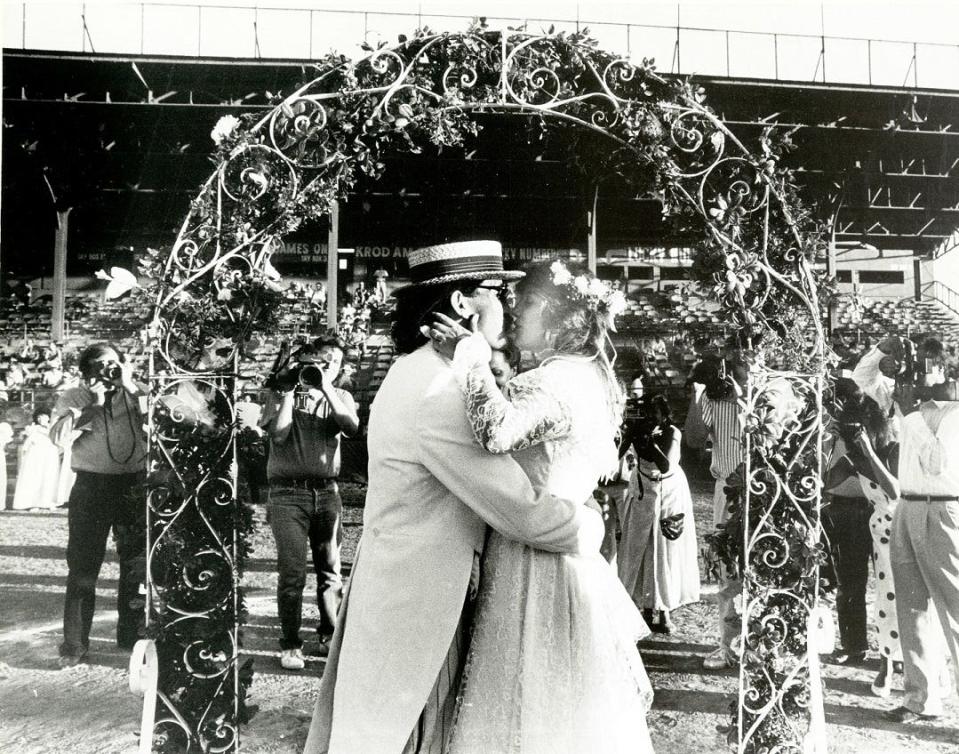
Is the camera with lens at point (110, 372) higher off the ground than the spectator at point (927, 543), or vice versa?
the camera with lens at point (110, 372)

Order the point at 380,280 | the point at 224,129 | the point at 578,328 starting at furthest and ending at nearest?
the point at 380,280, the point at 224,129, the point at 578,328

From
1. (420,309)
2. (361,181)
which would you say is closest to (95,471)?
(420,309)

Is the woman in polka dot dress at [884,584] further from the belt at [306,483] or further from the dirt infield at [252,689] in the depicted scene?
the belt at [306,483]

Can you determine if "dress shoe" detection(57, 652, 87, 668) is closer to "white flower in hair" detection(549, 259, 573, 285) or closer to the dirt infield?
the dirt infield

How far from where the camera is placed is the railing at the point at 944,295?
5.64 metres

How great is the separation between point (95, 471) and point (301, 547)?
1.30 m

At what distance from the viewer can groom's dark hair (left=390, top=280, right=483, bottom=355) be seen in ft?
7.90

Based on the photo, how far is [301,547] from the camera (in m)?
4.50

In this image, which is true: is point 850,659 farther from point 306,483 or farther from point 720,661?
point 306,483

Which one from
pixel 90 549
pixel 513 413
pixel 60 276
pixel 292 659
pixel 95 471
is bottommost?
pixel 292 659

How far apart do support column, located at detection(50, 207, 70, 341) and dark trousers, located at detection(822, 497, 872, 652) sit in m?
5.09

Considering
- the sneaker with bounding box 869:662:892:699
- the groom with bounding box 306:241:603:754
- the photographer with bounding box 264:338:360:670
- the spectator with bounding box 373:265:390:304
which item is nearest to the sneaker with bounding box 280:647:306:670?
the photographer with bounding box 264:338:360:670

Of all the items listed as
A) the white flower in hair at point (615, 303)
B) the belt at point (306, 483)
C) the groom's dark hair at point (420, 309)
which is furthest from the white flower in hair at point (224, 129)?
the belt at point (306, 483)

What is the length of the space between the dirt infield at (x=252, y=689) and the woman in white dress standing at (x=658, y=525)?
0.22 meters
